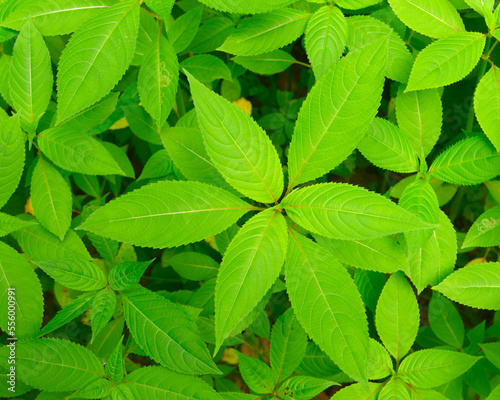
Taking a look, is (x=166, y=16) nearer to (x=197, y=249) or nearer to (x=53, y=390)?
(x=197, y=249)

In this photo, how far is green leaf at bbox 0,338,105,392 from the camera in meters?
1.68

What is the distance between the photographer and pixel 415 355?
6.20 feet

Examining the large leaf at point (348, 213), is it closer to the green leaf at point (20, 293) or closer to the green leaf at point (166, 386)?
the green leaf at point (166, 386)

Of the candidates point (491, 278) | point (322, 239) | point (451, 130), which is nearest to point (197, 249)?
point (322, 239)

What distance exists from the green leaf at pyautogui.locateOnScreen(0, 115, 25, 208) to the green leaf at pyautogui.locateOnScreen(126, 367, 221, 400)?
1012 mm

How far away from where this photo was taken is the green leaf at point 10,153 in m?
1.67

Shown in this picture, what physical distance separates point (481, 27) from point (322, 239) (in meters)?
1.85

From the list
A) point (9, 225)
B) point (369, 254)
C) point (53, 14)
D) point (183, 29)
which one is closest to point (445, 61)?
point (369, 254)

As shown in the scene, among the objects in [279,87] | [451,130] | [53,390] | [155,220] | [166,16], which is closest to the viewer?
[155,220]

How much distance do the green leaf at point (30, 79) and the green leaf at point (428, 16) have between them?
1.66 meters

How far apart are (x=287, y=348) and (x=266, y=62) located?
1.70m

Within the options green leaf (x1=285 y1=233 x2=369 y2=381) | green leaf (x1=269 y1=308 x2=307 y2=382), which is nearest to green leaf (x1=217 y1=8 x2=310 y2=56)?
green leaf (x1=285 y1=233 x2=369 y2=381)

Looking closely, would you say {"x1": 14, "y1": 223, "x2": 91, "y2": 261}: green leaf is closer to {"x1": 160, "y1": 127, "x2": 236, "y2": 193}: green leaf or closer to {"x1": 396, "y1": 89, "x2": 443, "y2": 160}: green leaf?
{"x1": 160, "y1": 127, "x2": 236, "y2": 193}: green leaf

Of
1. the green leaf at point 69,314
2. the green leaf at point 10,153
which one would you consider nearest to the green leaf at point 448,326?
the green leaf at point 69,314
